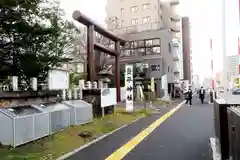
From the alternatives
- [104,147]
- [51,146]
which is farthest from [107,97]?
[51,146]

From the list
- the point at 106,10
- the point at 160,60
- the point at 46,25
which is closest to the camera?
the point at 46,25

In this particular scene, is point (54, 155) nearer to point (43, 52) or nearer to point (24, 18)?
point (24, 18)

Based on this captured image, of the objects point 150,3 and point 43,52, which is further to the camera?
point 150,3

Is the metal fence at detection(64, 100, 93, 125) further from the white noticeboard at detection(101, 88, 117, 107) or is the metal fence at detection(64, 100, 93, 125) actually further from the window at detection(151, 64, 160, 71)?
the window at detection(151, 64, 160, 71)

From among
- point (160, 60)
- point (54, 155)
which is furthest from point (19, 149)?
point (160, 60)

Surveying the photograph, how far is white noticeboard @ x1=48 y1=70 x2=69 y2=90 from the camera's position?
14.1m

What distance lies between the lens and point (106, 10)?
6519 centimetres

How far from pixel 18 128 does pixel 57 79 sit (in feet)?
18.7

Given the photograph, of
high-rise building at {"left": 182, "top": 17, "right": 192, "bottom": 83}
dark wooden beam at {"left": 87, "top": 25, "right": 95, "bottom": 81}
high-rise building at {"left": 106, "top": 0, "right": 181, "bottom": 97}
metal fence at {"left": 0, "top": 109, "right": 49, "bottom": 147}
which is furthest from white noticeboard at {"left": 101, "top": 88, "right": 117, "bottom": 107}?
high-rise building at {"left": 182, "top": 17, "right": 192, "bottom": 83}

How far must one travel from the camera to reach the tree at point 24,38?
53.7 feet

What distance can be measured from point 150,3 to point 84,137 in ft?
171

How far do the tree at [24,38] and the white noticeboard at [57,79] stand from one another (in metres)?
1.96

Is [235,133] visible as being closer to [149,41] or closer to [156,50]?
[156,50]

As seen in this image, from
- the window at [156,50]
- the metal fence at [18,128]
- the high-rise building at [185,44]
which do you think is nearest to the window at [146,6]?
the window at [156,50]
